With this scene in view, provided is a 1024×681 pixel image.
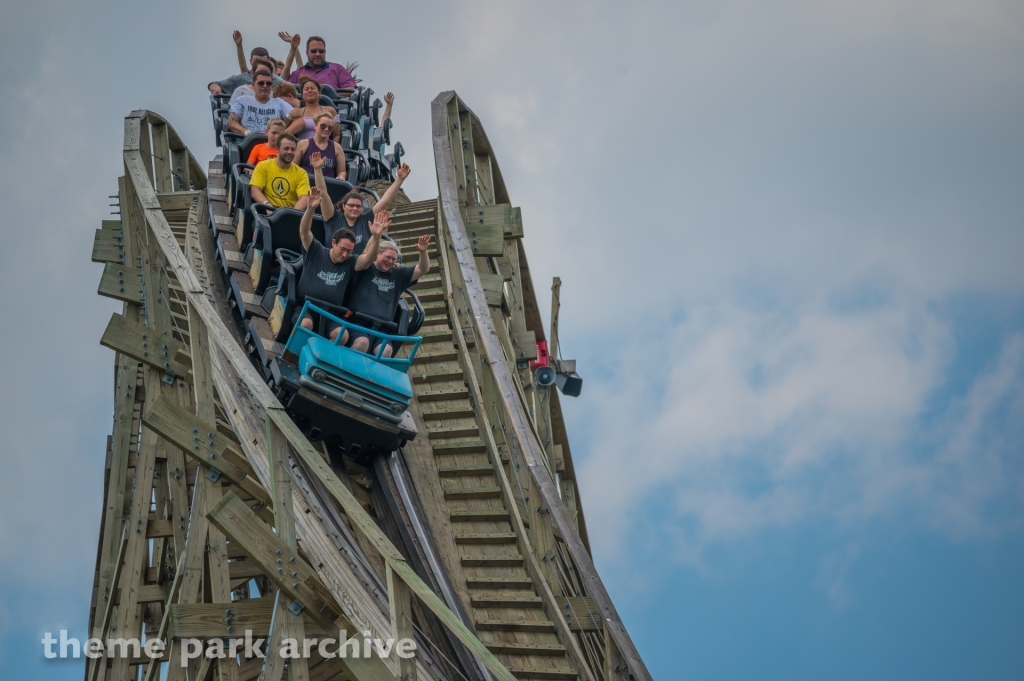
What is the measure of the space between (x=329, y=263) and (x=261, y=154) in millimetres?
2298

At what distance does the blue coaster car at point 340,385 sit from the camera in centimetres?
683

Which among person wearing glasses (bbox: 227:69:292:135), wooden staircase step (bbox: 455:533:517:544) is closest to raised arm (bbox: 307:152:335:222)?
wooden staircase step (bbox: 455:533:517:544)

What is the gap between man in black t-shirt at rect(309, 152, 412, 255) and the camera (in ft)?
25.0

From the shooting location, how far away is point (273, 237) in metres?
8.02

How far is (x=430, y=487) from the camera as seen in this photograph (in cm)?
771

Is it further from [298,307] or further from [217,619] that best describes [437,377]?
[217,619]

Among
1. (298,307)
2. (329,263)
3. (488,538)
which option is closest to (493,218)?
(329,263)

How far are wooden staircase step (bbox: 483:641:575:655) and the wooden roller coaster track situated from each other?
1 cm

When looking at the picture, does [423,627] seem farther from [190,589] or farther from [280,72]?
[280,72]

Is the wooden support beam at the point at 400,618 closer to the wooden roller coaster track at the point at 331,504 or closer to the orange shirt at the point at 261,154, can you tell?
the wooden roller coaster track at the point at 331,504

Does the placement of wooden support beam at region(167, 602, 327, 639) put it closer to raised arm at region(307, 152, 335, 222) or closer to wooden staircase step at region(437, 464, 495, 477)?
wooden staircase step at region(437, 464, 495, 477)

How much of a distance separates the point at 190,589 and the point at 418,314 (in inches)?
84.8

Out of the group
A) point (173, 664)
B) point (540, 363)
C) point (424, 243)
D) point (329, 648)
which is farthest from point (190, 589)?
point (540, 363)

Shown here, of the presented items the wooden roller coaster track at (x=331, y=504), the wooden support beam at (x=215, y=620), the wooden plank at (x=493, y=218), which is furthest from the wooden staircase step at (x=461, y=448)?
the wooden plank at (x=493, y=218)
